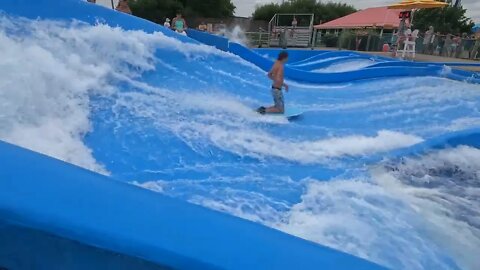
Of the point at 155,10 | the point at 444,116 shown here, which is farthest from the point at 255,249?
the point at 155,10

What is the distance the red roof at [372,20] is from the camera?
2641cm

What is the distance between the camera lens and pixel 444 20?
33500 millimetres

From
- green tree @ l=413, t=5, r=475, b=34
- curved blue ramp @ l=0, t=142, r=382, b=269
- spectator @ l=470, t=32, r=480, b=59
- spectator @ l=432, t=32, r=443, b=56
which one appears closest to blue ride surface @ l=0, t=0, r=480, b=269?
curved blue ramp @ l=0, t=142, r=382, b=269

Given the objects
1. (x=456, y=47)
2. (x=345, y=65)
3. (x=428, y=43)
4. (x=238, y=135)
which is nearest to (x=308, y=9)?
(x=428, y=43)

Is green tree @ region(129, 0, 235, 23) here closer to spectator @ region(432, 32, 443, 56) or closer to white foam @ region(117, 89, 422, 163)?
spectator @ region(432, 32, 443, 56)

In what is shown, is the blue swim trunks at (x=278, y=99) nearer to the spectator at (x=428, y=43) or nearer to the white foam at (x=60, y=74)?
the white foam at (x=60, y=74)

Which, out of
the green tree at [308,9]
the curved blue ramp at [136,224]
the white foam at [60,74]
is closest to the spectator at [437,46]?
the white foam at [60,74]

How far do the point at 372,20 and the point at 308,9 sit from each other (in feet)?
76.1

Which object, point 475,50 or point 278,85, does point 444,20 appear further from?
point 278,85

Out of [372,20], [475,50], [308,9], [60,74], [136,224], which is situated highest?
[308,9]

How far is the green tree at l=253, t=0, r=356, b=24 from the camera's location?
4831 centimetres

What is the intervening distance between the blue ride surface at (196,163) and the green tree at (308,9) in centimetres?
4279

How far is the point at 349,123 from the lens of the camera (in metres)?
5.84

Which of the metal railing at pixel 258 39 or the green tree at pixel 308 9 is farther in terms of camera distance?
the green tree at pixel 308 9
